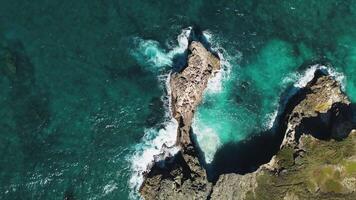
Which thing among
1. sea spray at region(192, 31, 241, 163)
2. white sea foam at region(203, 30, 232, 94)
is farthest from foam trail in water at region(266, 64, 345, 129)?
white sea foam at region(203, 30, 232, 94)

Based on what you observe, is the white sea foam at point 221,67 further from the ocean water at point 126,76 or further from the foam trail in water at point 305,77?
the foam trail in water at point 305,77

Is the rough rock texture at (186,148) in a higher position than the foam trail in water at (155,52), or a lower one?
lower

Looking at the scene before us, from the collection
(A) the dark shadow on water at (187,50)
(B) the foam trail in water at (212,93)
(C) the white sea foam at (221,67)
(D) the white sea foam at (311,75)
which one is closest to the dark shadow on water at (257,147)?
(B) the foam trail in water at (212,93)

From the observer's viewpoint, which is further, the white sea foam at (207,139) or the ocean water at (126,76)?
the white sea foam at (207,139)

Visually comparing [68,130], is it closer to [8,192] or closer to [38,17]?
[8,192]

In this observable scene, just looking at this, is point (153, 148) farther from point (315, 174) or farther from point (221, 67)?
point (315, 174)

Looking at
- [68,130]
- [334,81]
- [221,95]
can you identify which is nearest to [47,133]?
[68,130]
